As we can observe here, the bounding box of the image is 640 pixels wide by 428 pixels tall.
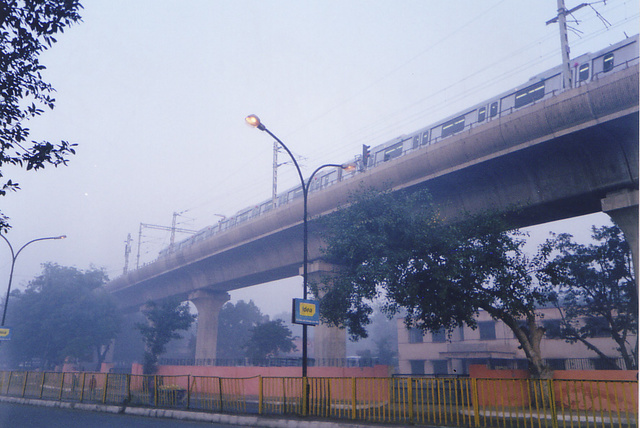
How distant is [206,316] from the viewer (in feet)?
169

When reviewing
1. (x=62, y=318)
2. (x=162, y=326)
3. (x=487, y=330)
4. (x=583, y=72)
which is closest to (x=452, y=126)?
(x=583, y=72)

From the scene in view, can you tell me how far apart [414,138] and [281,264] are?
13921 mm

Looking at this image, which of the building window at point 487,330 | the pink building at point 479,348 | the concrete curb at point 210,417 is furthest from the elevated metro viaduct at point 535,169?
the building window at point 487,330

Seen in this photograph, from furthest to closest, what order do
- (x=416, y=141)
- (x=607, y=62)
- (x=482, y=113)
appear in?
1. (x=416, y=141)
2. (x=482, y=113)
3. (x=607, y=62)

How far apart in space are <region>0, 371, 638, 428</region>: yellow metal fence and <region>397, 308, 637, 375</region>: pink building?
35104 millimetres

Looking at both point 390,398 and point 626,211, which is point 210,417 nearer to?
point 390,398

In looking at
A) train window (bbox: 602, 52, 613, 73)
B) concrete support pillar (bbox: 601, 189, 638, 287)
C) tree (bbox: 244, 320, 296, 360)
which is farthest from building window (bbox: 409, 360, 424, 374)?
train window (bbox: 602, 52, 613, 73)

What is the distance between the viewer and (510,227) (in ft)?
67.7

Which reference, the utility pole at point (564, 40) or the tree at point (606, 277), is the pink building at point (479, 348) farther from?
the utility pole at point (564, 40)

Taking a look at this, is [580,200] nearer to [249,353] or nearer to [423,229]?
[423,229]

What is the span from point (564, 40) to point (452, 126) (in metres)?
8.67

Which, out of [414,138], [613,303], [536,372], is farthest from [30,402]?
[613,303]

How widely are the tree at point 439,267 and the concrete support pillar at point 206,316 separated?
32.0 meters

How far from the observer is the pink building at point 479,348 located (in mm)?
52653
